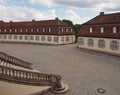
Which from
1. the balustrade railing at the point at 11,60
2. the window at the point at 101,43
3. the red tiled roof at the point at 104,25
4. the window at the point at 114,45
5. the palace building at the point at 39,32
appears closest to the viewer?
the balustrade railing at the point at 11,60

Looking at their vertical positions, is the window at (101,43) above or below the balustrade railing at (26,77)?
above

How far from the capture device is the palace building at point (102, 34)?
28297mm

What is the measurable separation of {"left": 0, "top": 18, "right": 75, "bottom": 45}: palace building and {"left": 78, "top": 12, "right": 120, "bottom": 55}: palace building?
28.2ft

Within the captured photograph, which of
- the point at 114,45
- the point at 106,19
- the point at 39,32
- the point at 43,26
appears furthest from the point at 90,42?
the point at 39,32

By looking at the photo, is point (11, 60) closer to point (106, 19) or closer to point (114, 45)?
point (114, 45)

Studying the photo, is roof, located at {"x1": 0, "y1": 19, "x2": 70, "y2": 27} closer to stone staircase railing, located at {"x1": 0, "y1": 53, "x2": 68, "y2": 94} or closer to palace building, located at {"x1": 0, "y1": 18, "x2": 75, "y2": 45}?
palace building, located at {"x1": 0, "y1": 18, "x2": 75, "y2": 45}

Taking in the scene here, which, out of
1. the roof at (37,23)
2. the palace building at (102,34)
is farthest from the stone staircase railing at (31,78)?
the roof at (37,23)

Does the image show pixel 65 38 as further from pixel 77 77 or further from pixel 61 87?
pixel 61 87

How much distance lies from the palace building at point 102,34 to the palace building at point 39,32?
28.2ft

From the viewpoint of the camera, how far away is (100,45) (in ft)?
103

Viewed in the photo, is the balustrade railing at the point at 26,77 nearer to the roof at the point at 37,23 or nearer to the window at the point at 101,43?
the window at the point at 101,43

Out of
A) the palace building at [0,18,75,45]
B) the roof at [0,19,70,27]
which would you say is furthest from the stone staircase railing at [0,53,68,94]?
the roof at [0,19,70,27]

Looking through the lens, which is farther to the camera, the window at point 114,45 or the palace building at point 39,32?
the palace building at point 39,32

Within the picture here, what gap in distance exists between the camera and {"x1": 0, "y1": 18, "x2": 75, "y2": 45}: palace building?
143ft
